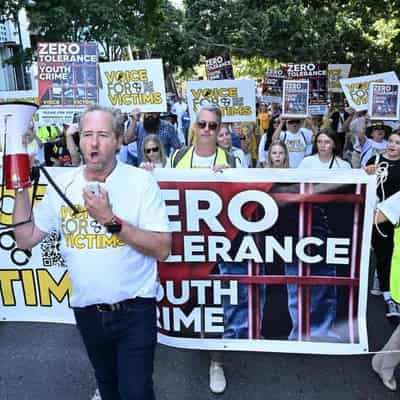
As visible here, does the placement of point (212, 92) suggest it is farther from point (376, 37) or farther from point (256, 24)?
point (256, 24)

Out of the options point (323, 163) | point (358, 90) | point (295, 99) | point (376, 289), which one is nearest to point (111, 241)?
point (323, 163)

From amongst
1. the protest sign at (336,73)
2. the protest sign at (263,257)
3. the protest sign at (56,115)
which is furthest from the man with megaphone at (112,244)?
the protest sign at (336,73)

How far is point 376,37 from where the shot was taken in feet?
63.4

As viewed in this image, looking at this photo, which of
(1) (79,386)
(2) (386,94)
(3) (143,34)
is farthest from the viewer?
(3) (143,34)

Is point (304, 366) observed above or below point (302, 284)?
below

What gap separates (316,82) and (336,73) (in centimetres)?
235

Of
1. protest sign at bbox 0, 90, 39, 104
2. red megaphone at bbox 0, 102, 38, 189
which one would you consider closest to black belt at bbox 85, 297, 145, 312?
red megaphone at bbox 0, 102, 38, 189

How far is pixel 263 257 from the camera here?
3248 millimetres

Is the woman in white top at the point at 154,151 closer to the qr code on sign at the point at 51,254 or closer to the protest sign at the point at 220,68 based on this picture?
the qr code on sign at the point at 51,254

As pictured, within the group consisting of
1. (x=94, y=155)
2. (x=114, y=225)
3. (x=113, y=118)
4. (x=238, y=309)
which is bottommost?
(x=238, y=309)

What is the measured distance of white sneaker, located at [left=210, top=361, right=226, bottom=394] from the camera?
131 inches

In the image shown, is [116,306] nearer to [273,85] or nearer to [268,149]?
[268,149]

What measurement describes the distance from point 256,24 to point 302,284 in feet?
78.9

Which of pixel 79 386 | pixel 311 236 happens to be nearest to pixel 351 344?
pixel 311 236
